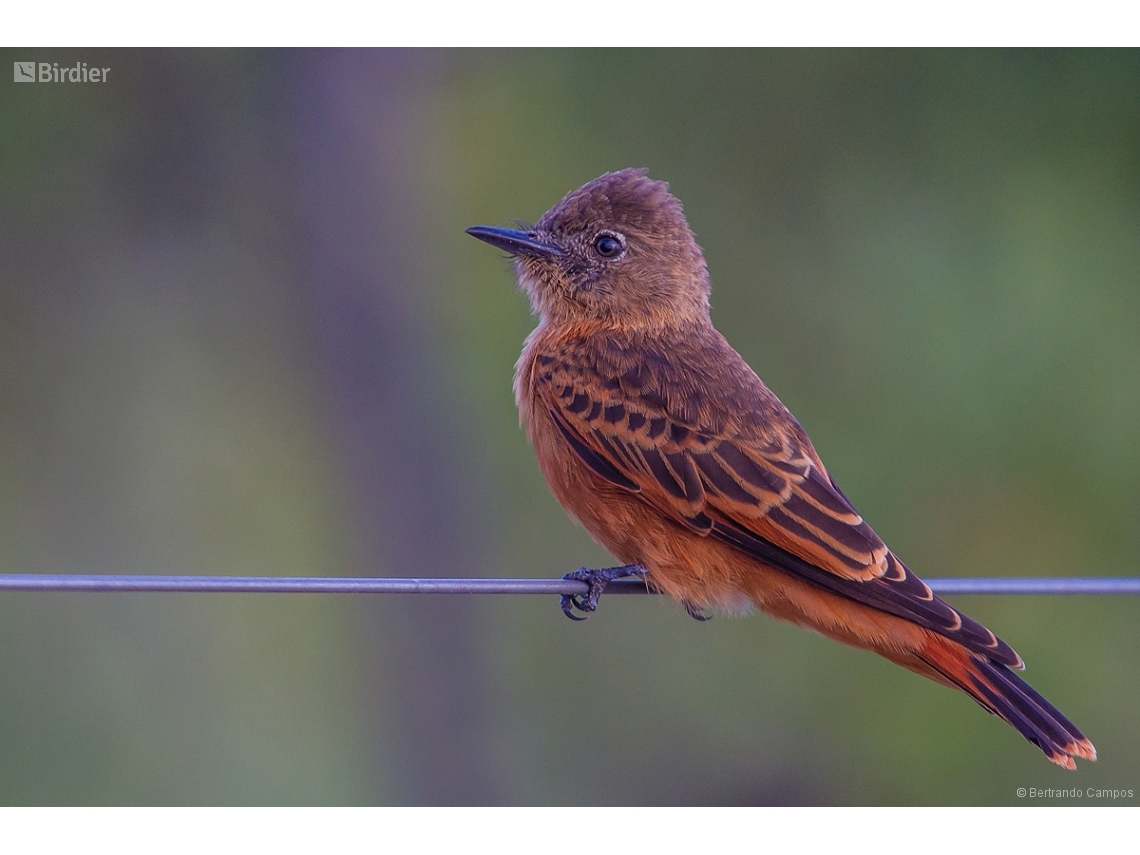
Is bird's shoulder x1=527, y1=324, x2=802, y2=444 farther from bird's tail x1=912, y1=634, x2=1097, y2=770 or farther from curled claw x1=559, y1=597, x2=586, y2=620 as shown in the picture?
bird's tail x1=912, y1=634, x2=1097, y2=770

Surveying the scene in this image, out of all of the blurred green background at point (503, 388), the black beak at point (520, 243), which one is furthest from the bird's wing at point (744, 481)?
the blurred green background at point (503, 388)

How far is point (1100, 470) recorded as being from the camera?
9609 millimetres

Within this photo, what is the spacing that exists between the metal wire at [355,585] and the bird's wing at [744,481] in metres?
0.39

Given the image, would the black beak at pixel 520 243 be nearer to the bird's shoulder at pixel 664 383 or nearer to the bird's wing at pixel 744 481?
the bird's shoulder at pixel 664 383

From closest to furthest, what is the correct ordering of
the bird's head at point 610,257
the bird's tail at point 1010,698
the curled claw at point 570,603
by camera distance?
1. the bird's tail at point 1010,698
2. the curled claw at point 570,603
3. the bird's head at point 610,257

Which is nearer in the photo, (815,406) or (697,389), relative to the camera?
(697,389)

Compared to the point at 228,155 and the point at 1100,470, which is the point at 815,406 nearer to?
the point at 1100,470

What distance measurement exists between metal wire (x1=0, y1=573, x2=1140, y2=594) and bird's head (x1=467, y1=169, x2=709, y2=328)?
6.86 ft

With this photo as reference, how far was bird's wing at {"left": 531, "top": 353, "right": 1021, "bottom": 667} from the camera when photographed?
4.93 m

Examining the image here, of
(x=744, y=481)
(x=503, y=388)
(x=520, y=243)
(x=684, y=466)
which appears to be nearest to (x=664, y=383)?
(x=684, y=466)

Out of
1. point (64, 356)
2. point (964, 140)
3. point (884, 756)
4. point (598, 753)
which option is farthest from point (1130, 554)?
point (64, 356)

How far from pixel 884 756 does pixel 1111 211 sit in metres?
4.22

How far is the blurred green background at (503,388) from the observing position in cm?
927
